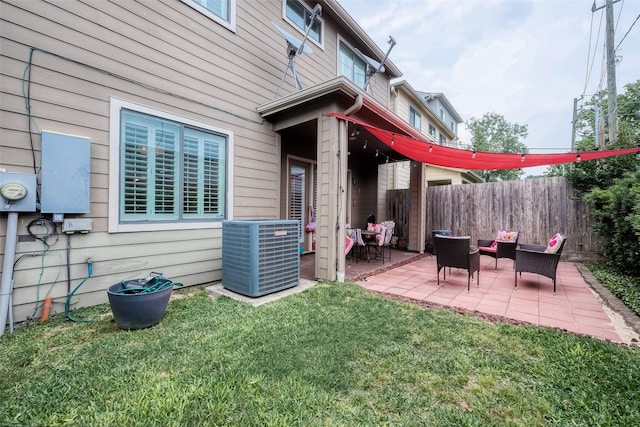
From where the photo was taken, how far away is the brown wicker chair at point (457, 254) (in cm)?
406

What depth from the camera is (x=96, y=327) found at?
8.53ft

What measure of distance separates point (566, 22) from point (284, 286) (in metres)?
11.1

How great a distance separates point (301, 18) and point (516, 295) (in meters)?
6.95

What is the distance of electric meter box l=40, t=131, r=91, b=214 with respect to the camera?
8.74 ft

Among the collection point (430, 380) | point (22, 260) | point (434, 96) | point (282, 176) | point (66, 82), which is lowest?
point (430, 380)

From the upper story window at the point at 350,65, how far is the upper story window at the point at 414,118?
4202mm

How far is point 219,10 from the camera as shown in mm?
4332

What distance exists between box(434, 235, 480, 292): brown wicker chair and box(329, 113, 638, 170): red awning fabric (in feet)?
5.67

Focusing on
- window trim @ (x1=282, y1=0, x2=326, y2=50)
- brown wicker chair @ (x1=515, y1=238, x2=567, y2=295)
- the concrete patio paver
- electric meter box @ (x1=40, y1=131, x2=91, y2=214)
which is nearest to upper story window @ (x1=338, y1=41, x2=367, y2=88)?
window trim @ (x1=282, y1=0, x2=326, y2=50)

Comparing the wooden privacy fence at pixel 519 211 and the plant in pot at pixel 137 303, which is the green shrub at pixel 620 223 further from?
the plant in pot at pixel 137 303

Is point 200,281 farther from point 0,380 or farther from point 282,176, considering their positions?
point 282,176

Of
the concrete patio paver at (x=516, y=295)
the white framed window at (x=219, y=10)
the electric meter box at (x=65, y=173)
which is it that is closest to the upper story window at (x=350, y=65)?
the white framed window at (x=219, y=10)

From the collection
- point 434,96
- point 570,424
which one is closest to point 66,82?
point 570,424

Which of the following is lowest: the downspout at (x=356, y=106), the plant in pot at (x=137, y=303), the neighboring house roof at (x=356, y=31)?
the plant in pot at (x=137, y=303)
